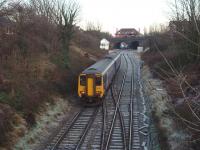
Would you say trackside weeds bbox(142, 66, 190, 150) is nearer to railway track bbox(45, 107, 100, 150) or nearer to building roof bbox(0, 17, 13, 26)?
railway track bbox(45, 107, 100, 150)

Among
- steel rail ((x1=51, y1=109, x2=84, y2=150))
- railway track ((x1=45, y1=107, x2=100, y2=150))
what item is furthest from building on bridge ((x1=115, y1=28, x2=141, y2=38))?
steel rail ((x1=51, y1=109, x2=84, y2=150))

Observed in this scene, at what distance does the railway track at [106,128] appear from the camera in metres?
15.2

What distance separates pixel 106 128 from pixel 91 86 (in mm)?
4853

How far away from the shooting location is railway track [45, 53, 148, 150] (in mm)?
15156

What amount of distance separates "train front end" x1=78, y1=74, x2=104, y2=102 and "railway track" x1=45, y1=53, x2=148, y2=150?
0.98 metres

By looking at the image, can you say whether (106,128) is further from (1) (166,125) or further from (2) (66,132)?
(1) (166,125)

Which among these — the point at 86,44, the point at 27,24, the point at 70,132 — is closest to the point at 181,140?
the point at 70,132

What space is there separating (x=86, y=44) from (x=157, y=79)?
80.3ft

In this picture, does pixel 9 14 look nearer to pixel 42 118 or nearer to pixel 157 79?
pixel 42 118

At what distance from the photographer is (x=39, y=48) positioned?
87.7 ft

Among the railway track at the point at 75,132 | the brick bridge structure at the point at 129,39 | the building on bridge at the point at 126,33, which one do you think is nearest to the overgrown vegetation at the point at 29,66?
the railway track at the point at 75,132

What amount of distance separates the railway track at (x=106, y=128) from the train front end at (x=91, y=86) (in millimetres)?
977

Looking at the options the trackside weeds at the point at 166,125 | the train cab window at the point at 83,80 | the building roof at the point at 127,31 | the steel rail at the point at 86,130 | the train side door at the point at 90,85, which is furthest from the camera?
the building roof at the point at 127,31

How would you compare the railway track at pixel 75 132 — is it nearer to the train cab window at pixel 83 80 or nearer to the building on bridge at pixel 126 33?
the train cab window at pixel 83 80
